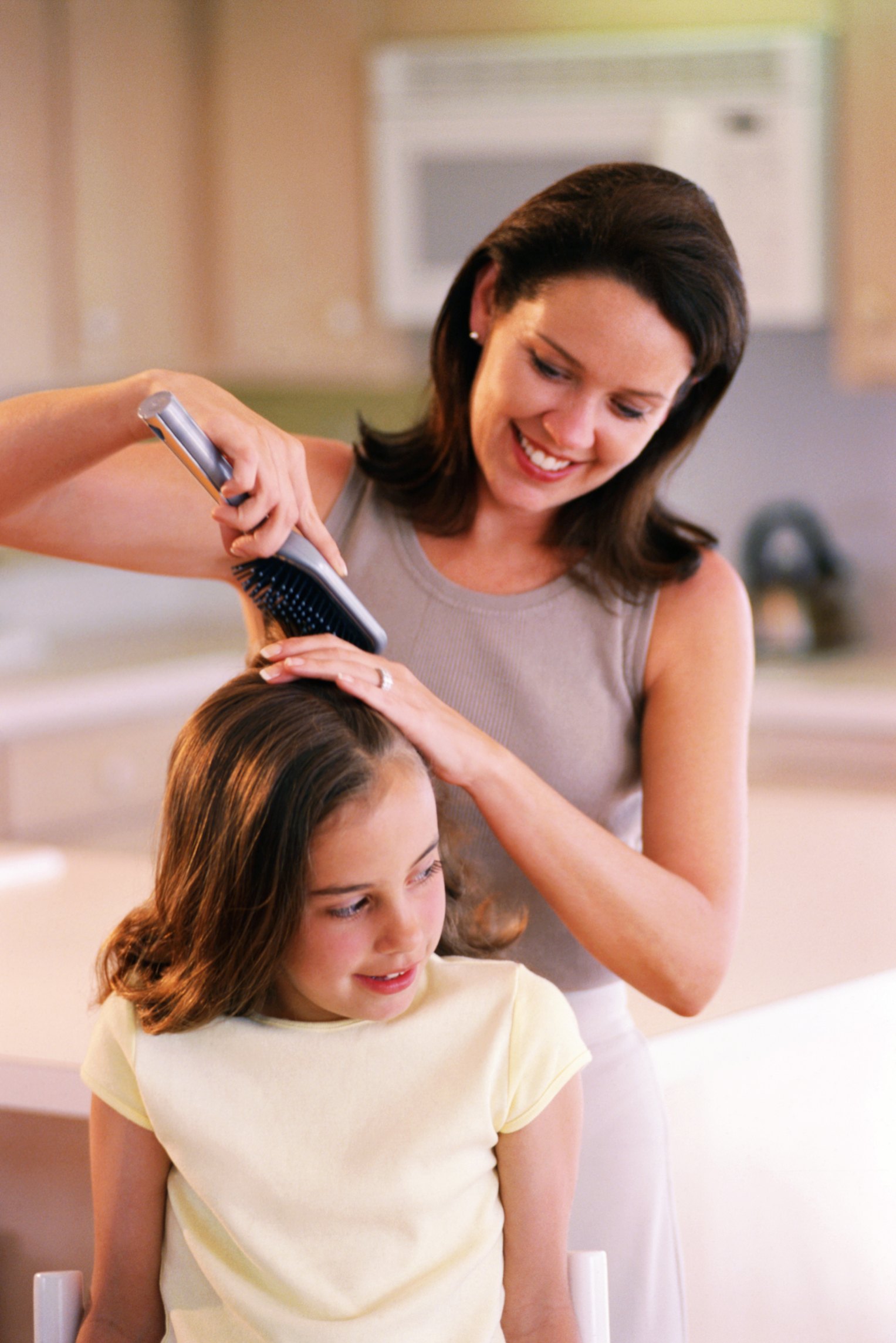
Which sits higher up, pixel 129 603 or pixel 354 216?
pixel 354 216

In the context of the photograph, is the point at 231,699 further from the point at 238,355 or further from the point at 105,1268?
the point at 238,355

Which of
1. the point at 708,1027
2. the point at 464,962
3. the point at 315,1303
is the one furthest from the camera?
the point at 708,1027

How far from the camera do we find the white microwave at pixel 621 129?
300 cm

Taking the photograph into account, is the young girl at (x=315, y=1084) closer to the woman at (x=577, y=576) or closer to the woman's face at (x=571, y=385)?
the woman at (x=577, y=576)

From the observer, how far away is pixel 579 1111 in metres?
0.99

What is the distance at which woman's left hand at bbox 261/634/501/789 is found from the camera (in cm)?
95

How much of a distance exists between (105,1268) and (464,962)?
0.29 m

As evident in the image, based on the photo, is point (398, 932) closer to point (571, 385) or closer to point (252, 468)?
point (252, 468)

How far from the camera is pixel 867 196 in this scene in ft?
9.62

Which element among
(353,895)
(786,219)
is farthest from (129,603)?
(353,895)

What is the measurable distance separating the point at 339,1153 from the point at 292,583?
354 mm

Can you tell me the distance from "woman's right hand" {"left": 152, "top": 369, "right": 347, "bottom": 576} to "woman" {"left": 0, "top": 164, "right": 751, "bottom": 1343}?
19 millimetres

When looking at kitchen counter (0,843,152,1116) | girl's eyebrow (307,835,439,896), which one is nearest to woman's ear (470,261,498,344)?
girl's eyebrow (307,835,439,896)

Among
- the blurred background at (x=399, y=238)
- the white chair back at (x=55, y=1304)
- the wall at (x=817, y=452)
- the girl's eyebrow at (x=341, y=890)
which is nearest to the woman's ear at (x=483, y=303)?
the girl's eyebrow at (x=341, y=890)
